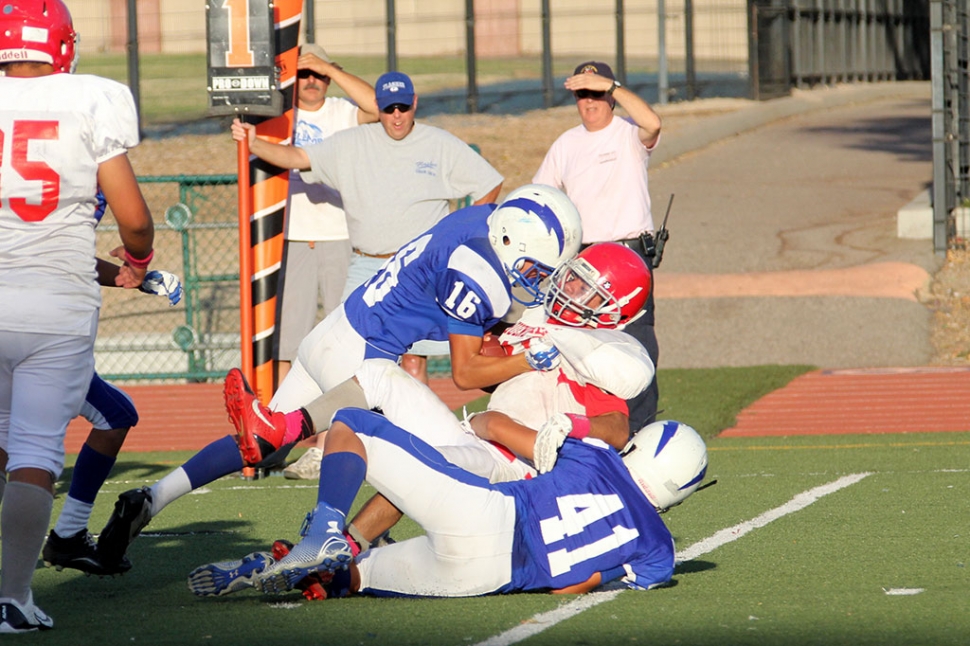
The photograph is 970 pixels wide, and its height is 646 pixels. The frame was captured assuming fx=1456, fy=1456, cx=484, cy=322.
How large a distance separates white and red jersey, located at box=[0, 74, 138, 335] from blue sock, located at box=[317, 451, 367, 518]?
0.93m

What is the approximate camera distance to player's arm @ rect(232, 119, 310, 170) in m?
8.50

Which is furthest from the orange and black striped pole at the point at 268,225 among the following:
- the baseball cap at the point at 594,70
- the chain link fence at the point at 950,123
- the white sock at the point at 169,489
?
the chain link fence at the point at 950,123

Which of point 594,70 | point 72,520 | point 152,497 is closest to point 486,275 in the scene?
point 152,497

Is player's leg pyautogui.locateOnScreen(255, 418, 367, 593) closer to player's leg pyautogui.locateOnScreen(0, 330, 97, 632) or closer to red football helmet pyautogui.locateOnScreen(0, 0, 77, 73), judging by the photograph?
player's leg pyautogui.locateOnScreen(0, 330, 97, 632)

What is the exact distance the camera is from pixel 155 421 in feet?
37.6

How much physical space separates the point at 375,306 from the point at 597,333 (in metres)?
1.31

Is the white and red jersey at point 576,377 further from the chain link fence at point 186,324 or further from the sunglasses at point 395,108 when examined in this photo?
the chain link fence at point 186,324

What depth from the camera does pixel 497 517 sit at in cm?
484

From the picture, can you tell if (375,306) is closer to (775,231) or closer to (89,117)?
(89,117)

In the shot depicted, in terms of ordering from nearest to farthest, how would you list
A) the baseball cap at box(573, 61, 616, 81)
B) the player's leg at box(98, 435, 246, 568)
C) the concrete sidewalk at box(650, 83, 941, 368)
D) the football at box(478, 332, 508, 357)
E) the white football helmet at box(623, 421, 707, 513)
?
1. the white football helmet at box(623, 421, 707, 513)
2. the player's leg at box(98, 435, 246, 568)
3. the football at box(478, 332, 508, 357)
4. the baseball cap at box(573, 61, 616, 81)
5. the concrete sidewalk at box(650, 83, 941, 368)

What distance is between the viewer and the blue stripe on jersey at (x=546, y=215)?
227 inches

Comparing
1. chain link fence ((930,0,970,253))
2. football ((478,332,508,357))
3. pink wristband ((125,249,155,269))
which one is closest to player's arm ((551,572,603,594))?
football ((478,332,508,357))

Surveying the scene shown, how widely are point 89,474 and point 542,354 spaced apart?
6.61ft

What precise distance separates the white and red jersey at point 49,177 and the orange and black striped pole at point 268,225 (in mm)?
4128
